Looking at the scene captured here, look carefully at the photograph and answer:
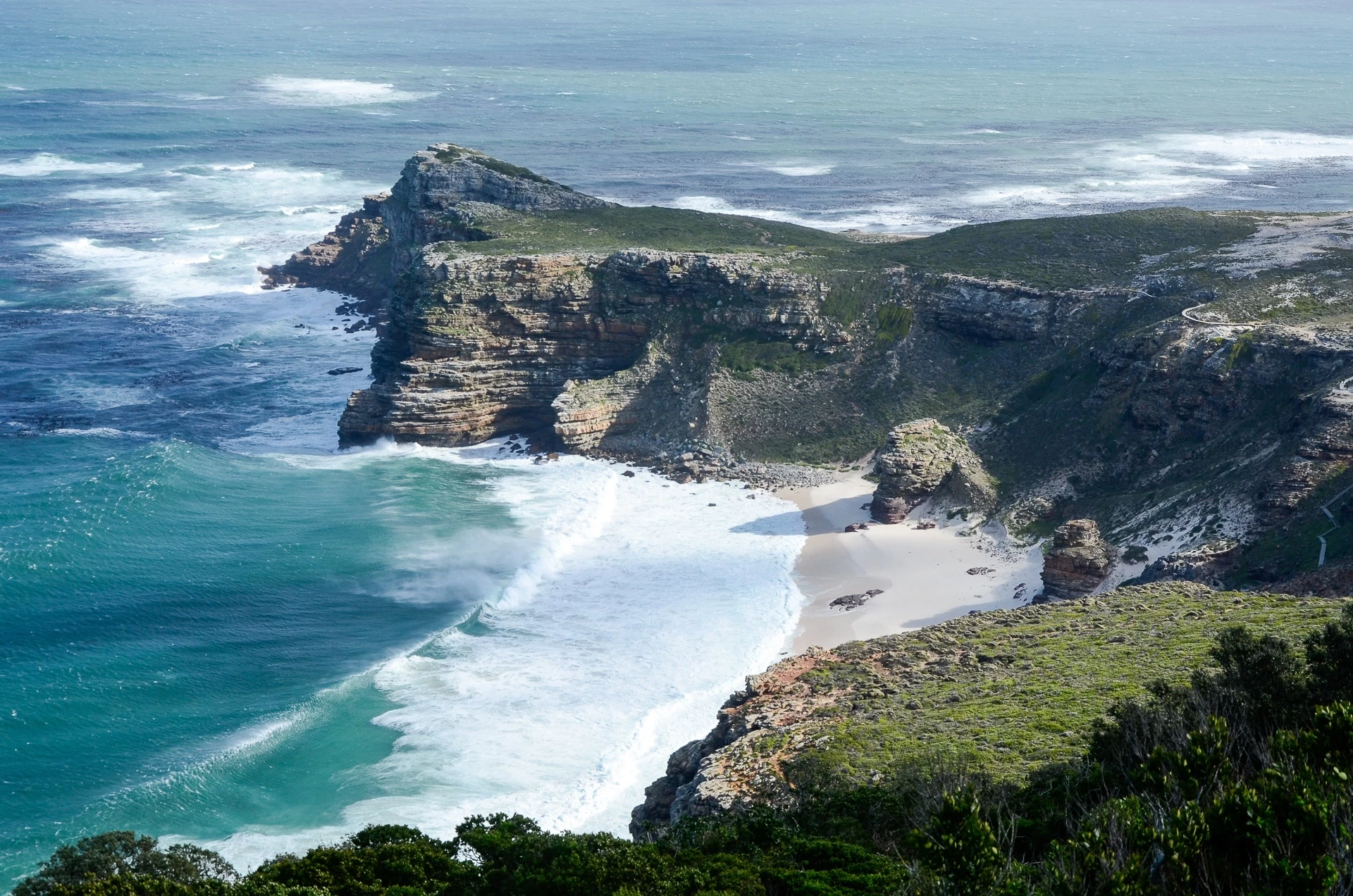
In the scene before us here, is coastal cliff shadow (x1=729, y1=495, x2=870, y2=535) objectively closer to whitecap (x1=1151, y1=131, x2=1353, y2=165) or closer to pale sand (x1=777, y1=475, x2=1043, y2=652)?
pale sand (x1=777, y1=475, x2=1043, y2=652)

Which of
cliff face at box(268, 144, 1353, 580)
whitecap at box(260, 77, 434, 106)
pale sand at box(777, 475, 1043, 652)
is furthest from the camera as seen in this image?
whitecap at box(260, 77, 434, 106)

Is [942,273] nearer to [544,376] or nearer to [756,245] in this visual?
[756,245]

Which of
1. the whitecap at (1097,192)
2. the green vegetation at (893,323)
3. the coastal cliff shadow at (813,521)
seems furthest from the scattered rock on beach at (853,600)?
the whitecap at (1097,192)

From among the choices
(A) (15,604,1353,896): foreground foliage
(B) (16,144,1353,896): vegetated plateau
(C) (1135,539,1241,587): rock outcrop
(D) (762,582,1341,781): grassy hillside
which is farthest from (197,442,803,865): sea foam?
(C) (1135,539,1241,587): rock outcrop

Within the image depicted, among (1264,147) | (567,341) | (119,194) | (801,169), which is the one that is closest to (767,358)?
(567,341)

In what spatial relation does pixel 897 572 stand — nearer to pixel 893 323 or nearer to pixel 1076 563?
pixel 1076 563

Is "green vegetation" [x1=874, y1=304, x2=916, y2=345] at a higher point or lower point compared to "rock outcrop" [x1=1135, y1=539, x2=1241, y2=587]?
higher
